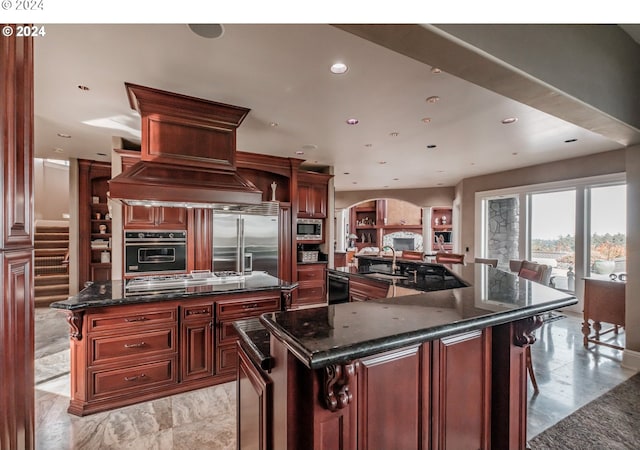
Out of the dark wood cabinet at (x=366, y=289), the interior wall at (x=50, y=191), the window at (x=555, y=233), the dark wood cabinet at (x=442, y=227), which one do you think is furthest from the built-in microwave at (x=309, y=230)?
the interior wall at (x=50, y=191)

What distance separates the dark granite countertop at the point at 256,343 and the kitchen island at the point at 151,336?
4.00 feet

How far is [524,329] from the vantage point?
4.62ft

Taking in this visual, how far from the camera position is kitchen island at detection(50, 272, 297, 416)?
90.2 inches

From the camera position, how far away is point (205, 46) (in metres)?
2.06

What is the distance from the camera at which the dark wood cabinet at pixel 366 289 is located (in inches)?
108

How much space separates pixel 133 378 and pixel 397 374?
2.39m

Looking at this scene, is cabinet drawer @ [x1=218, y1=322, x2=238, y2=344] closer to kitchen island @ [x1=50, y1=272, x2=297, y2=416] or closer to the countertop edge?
kitchen island @ [x1=50, y1=272, x2=297, y2=416]

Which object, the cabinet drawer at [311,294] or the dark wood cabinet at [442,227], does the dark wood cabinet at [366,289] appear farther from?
the dark wood cabinet at [442,227]

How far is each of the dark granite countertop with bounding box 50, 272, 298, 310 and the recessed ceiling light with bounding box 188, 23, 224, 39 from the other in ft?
6.60

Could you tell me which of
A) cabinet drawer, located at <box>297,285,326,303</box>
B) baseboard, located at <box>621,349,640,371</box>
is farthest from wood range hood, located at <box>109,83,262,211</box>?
baseboard, located at <box>621,349,640,371</box>

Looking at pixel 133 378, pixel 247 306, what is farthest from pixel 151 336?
pixel 247 306

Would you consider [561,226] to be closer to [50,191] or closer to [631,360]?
[631,360]
